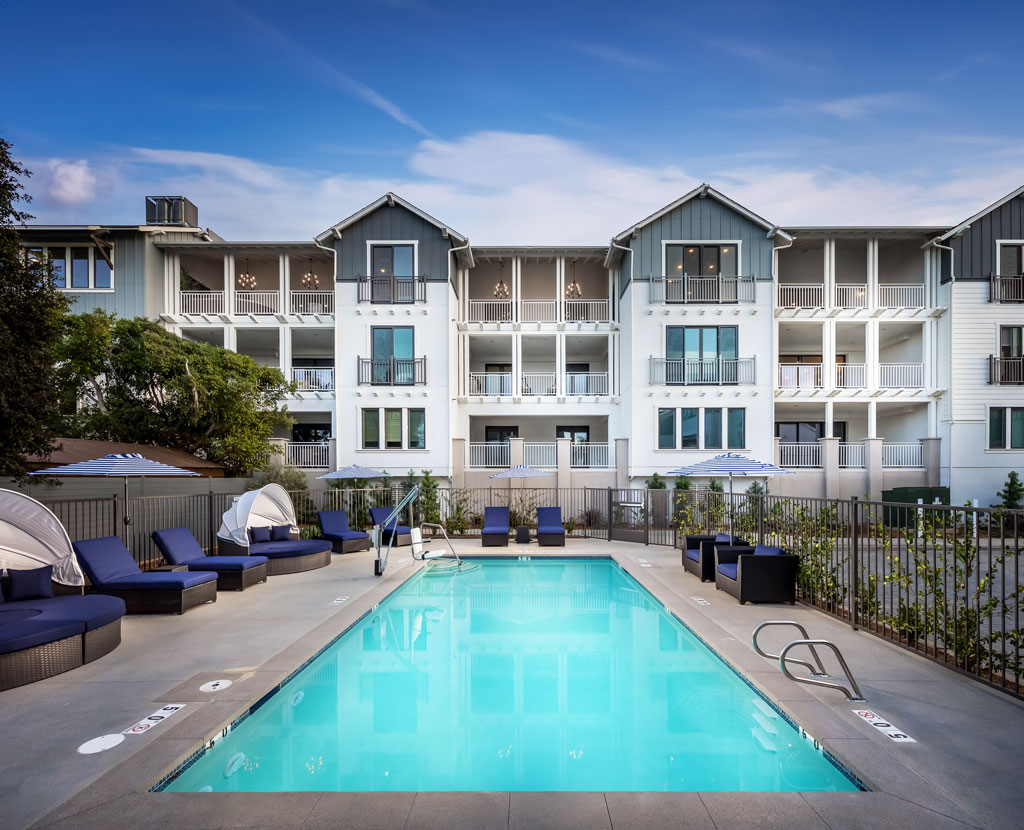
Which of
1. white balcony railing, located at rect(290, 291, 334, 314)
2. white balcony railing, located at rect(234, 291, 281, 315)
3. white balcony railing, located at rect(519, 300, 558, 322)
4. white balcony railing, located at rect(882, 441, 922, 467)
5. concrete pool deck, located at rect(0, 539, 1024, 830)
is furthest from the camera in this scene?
white balcony railing, located at rect(519, 300, 558, 322)

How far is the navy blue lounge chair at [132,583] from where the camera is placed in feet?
26.2

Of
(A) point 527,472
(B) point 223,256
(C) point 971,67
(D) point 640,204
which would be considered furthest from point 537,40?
(D) point 640,204

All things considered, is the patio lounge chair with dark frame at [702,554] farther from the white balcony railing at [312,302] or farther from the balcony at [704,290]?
the white balcony railing at [312,302]

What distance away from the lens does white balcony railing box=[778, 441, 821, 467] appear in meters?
21.7

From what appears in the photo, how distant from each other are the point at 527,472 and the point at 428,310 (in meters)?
7.79

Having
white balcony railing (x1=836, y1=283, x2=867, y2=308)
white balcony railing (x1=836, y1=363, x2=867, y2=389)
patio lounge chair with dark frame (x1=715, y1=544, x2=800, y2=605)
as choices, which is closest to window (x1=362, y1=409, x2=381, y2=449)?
patio lounge chair with dark frame (x1=715, y1=544, x2=800, y2=605)

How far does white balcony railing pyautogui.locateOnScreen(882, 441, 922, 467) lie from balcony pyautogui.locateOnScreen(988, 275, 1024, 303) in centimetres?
590

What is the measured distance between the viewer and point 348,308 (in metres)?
21.7

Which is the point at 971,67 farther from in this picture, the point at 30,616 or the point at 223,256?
the point at 223,256

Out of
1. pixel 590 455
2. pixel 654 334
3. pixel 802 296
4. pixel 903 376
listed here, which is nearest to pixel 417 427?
pixel 590 455

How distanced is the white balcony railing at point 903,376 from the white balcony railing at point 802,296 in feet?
11.1

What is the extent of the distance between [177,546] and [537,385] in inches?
600

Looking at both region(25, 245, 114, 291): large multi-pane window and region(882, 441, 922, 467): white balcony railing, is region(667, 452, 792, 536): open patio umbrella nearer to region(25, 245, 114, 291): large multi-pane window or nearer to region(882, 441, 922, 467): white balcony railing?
region(882, 441, 922, 467): white balcony railing

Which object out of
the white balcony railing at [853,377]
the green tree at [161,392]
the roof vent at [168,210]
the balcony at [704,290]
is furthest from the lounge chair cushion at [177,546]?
the white balcony railing at [853,377]
